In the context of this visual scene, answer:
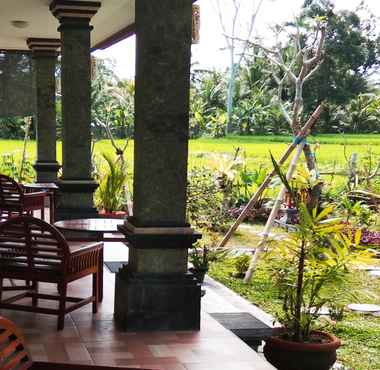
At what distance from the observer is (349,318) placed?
19.4ft

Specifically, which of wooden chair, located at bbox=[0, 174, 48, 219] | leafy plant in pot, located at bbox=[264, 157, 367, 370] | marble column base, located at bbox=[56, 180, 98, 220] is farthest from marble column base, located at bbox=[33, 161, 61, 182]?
leafy plant in pot, located at bbox=[264, 157, 367, 370]

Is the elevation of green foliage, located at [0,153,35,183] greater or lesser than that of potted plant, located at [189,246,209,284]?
greater

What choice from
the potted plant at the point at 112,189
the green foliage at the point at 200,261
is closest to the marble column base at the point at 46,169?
the potted plant at the point at 112,189

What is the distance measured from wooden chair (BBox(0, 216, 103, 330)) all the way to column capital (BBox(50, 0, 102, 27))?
331 cm

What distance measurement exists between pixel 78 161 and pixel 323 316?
2.92 metres

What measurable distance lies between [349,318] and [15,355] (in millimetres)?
4576

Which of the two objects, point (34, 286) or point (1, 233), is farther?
point (34, 286)

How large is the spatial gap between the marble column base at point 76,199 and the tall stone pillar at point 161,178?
3180 millimetres

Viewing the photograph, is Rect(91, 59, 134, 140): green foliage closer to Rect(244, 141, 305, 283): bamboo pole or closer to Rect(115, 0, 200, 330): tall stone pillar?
Rect(244, 141, 305, 283): bamboo pole

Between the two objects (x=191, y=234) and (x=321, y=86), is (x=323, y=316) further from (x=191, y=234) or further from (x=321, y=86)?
(x=321, y=86)

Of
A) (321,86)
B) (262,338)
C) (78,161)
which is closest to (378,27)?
(321,86)

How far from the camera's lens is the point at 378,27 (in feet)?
82.4

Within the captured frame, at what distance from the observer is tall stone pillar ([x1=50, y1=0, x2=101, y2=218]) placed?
665 centimetres

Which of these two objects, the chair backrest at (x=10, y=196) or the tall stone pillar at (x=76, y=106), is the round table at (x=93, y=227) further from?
the tall stone pillar at (x=76, y=106)
